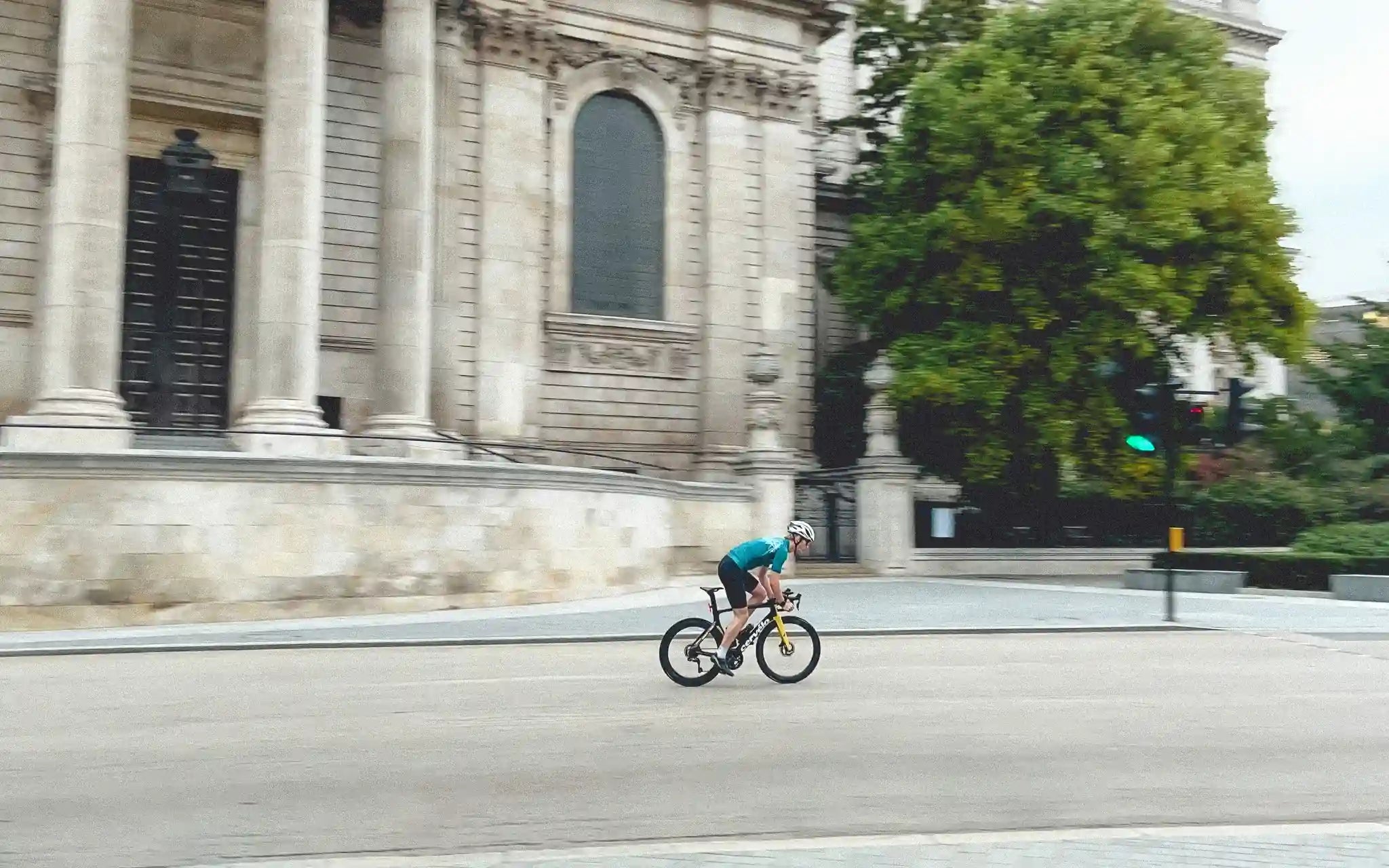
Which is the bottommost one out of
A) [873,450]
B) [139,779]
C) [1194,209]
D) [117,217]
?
[139,779]

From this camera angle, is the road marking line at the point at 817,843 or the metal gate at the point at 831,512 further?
the metal gate at the point at 831,512

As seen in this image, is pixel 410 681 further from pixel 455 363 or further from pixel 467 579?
pixel 455 363

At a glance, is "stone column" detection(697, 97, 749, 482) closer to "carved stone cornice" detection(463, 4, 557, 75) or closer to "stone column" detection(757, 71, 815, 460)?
"stone column" detection(757, 71, 815, 460)

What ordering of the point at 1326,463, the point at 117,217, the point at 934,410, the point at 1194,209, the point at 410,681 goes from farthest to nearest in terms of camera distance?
the point at 1326,463
the point at 934,410
the point at 1194,209
the point at 117,217
the point at 410,681

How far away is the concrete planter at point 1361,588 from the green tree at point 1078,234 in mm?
4998

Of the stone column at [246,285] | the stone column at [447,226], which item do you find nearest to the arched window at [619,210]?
the stone column at [447,226]

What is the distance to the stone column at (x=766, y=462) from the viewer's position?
2788 centimetres

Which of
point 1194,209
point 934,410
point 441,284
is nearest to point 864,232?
point 934,410

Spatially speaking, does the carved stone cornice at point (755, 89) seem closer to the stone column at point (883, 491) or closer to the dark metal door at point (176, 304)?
the stone column at point (883, 491)

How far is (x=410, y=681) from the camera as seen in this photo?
1198 centimetres

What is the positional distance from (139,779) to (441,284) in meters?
20.9

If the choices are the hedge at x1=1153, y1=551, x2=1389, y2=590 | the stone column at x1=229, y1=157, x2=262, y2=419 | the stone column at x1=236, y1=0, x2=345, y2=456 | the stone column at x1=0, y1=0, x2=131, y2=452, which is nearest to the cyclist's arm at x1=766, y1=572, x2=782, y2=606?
the stone column at x1=236, y1=0, x2=345, y2=456

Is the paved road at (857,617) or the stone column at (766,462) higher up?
the stone column at (766,462)

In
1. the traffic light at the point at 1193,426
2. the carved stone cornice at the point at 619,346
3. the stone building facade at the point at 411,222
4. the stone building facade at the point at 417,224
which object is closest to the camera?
the traffic light at the point at 1193,426
